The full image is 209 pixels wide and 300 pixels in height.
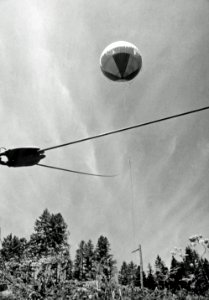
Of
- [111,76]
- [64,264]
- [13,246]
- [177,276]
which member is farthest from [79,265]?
[111,76]

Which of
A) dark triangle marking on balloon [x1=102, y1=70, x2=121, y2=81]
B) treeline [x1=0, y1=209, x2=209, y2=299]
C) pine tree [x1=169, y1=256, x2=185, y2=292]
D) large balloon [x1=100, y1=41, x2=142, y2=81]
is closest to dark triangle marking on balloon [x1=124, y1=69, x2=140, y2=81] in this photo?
large balloon [x1=100, y1=41, x2=142, y2=81]

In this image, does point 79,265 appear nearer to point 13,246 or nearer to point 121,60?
point 13,246

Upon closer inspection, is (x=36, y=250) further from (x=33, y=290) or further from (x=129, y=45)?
(x=129, y=45)

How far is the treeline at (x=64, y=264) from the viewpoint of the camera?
13062 millimetres

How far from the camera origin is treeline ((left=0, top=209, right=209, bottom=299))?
13.1m

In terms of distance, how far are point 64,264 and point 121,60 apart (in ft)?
83.0

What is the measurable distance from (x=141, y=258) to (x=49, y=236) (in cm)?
4441

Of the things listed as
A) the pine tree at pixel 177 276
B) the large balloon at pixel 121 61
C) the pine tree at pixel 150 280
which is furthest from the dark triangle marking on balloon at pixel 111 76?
the pine tree at pixel 150 280

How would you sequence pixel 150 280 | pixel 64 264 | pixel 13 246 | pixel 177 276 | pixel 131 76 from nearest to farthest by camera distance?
pixel 131 76 < pixel 64 264 < pixel 177 276 < pixel 13 246 < pixel 150 280

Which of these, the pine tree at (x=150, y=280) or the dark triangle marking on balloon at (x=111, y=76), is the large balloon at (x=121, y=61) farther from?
the pine tree at (x=150, y=280)

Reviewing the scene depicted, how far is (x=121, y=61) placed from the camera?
7211mm

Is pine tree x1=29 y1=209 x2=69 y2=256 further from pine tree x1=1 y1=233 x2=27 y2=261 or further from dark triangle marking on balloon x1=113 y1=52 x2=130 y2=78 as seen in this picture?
dark triangle marking on balloon x1=113 y1=52 x2=130 y2=78

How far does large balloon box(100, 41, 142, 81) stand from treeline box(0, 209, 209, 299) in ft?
31.8

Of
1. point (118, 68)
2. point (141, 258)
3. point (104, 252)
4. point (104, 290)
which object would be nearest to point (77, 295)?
point (104, 290)
